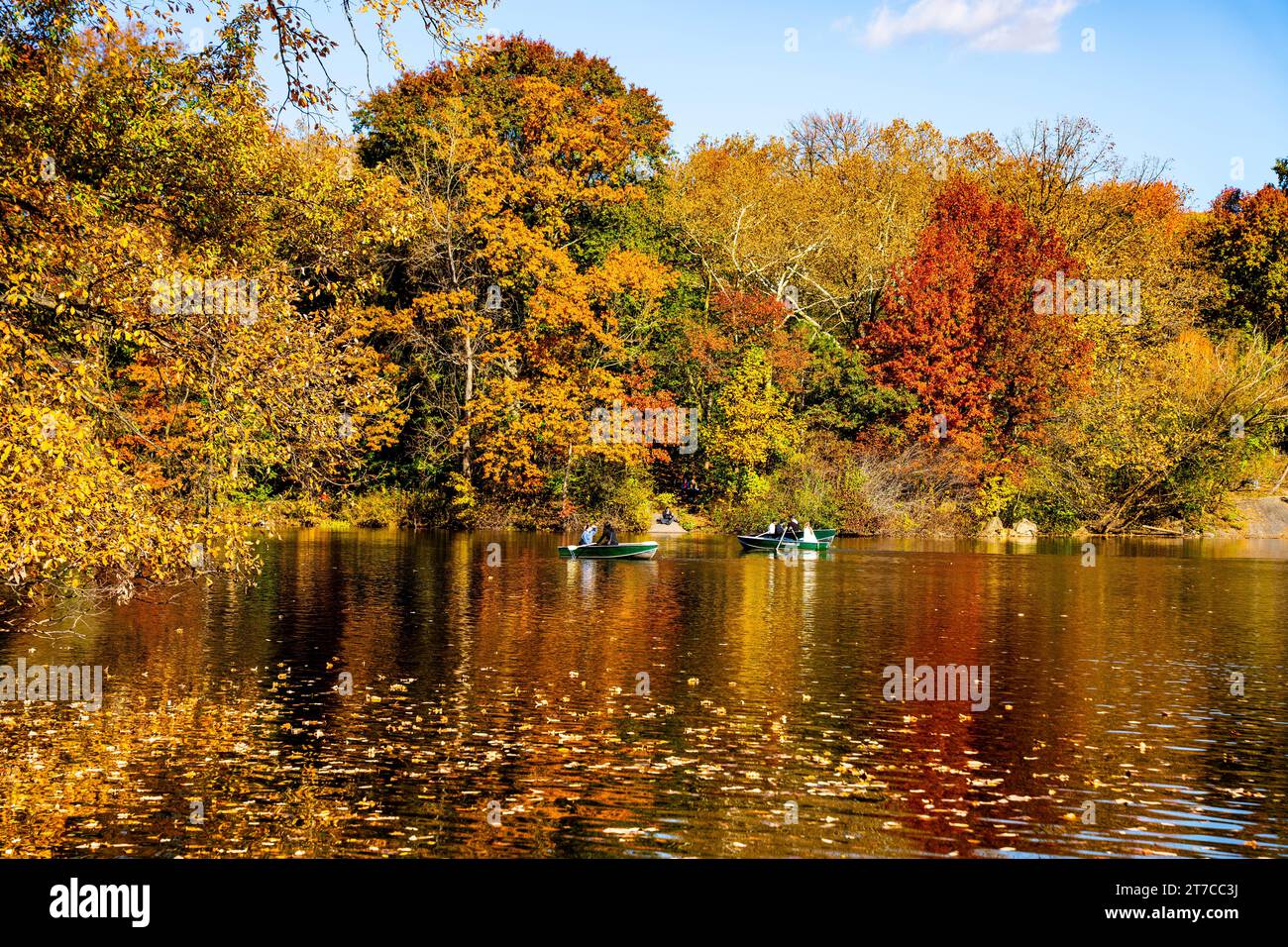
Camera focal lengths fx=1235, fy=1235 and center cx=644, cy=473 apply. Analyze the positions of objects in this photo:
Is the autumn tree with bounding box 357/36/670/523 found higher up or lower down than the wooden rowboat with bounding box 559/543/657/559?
higher up

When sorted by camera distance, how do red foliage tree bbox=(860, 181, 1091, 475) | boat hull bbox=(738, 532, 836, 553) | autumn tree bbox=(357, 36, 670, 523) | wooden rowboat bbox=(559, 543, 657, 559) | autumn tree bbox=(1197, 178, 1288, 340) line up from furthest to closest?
1. autumn tree bbox=(1197, 178, 1288, 340)
2. red foliage tree bbox=(860, 181, 1091, 475)
3. autumn tree bbox=(357, 36, 670, 523)
4. boat hull bbox=(738, 532, 836, 553)
5. wooden rowboat bbox=(559, 543, 657, 559)

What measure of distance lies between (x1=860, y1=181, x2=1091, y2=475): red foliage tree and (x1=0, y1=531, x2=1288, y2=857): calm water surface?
29585mm

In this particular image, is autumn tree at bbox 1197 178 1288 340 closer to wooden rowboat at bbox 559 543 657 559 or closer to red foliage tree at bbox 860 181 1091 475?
red foliage tree at bbox 860 181 1091 475

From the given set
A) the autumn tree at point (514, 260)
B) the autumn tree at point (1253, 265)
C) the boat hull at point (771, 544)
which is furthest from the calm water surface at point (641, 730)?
the autumn tree at point (1253, 265)

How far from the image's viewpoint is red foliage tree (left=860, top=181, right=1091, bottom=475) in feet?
207

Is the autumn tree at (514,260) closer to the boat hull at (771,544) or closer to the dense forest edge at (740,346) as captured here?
the dense forest edge at (740,346)

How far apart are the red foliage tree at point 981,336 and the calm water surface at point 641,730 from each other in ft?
97.1

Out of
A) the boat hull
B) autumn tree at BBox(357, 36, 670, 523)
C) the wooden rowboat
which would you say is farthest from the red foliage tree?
the wooden rowboat

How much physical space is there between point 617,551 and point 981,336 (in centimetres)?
2852

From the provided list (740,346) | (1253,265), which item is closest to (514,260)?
(740,346)

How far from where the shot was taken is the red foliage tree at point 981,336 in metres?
63.2

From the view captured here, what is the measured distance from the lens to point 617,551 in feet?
149
